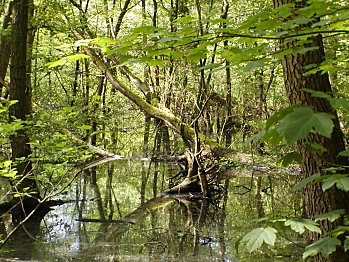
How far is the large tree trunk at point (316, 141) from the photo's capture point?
2658 mm

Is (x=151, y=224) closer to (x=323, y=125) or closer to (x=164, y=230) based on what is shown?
(x=164, y=230)

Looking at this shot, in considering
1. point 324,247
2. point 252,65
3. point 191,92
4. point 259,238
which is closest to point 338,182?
point 324,247

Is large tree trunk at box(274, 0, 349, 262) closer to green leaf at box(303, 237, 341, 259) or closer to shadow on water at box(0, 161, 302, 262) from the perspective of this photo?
green leaf at box(303, 237, 341, 259)

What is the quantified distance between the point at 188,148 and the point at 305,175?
8075mm

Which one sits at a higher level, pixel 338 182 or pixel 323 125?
pixel 323 125

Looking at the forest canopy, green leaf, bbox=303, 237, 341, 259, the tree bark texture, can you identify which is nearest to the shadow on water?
the forest canopy

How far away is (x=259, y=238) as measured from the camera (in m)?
1.68

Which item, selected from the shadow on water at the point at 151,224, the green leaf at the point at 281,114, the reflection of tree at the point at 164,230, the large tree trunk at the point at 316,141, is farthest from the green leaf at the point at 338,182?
the reflection of tree at the point at 164,230

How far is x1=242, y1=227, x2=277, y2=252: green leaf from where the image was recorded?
1646 mm

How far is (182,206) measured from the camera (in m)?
9.86

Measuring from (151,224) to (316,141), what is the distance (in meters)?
6.27

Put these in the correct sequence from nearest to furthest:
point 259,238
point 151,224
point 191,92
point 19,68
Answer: point 259,238 < point 19,68 < point 151,224 < point 191,92

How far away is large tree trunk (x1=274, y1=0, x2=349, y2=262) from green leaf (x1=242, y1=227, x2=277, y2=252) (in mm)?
1032

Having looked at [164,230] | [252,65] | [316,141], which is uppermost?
[252,65]
